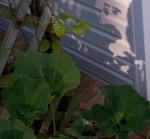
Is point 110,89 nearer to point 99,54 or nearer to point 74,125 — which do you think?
point 74,125

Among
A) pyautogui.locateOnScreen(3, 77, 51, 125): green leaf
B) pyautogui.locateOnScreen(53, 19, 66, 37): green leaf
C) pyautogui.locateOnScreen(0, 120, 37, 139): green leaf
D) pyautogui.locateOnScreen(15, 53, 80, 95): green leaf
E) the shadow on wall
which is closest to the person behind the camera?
pyautogui.locateOnScreen(0, 120, 37, 139): green leaf

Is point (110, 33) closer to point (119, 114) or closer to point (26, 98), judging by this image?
point (119, 114)

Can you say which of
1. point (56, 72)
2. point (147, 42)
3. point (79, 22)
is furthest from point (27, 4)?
point (147, 42)

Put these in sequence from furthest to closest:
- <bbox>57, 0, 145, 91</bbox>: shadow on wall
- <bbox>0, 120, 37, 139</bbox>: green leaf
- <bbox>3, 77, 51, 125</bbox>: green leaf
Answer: <bbox>57, 0, 145, 91</bbox>: shadow on wall → <bbox>3, 77, 51, 125</bbox>: green leaf → <bbox>0, 120, 37, 139</bbox>: green leaf

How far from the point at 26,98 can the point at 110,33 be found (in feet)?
3.51

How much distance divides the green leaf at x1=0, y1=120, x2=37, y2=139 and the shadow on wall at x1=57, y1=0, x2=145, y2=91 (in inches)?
43.4

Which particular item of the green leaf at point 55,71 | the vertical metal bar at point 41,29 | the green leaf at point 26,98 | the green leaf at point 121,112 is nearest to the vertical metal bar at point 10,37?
the vertical metal bar at point 41,29

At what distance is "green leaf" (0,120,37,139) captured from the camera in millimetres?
1349

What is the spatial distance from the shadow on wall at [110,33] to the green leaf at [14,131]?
1104mm

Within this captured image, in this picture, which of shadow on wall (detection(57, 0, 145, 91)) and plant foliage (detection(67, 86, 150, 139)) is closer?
plant foliage (detection(67, 86, 150, 139))

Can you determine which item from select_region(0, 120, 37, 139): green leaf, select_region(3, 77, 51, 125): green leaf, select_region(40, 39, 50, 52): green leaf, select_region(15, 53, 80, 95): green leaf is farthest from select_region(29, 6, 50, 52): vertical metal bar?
select_region(0, 120, 37, 139): green leaf

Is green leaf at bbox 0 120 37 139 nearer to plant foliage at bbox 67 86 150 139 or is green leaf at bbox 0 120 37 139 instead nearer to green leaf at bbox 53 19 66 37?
plant foliage at bbox 67 86 150 139

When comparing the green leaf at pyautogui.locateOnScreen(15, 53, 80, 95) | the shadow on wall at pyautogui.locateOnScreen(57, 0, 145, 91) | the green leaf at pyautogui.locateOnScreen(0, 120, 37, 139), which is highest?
the green leaf at pyautogui.locateOnScreen(15, 53, 80, 95)

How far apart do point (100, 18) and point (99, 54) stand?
29cm
